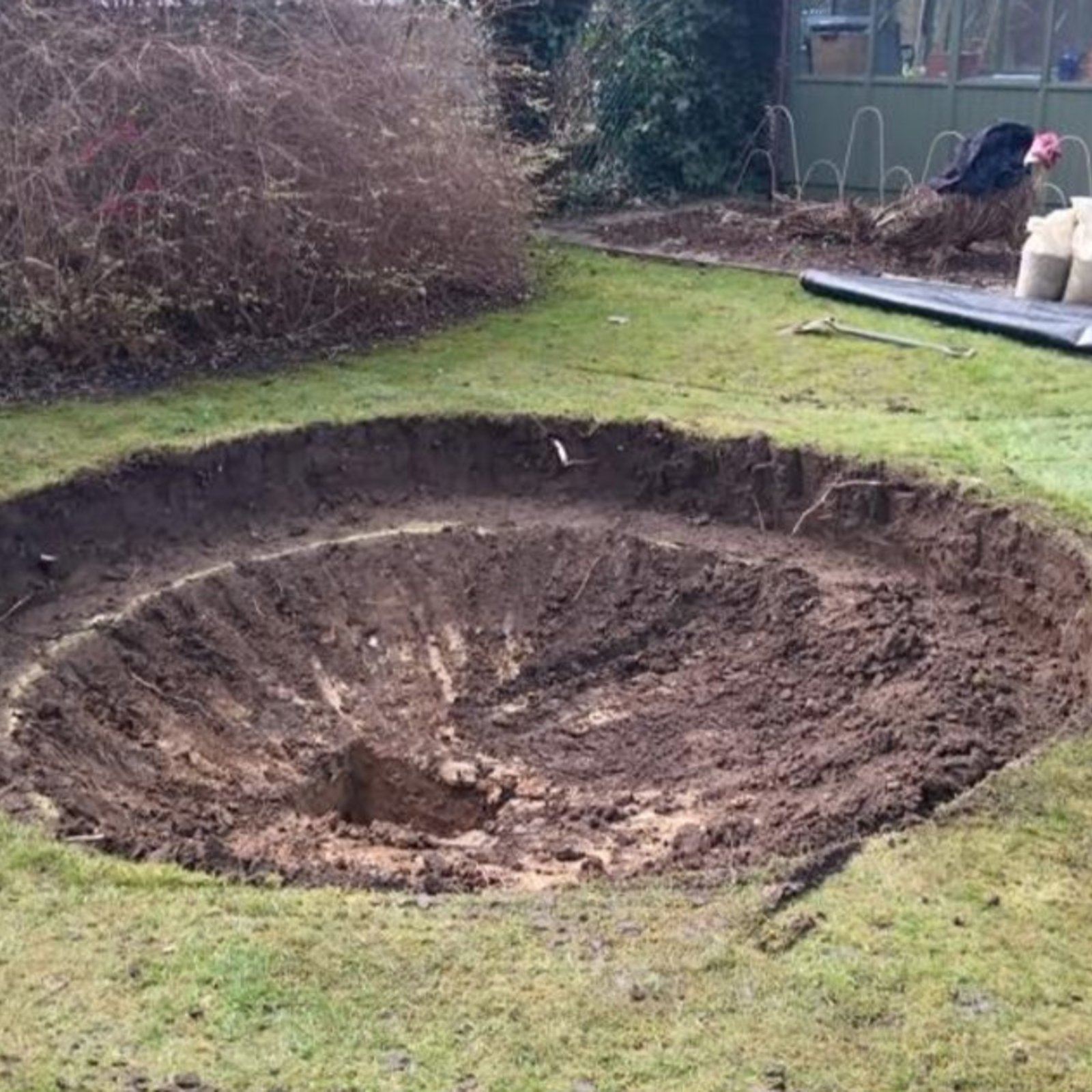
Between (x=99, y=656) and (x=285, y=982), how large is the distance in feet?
8.71

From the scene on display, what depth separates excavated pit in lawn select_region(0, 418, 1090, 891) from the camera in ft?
15.9

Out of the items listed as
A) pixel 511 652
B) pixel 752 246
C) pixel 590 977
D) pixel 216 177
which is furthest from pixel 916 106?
pixel 590 977

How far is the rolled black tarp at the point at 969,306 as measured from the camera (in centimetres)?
937

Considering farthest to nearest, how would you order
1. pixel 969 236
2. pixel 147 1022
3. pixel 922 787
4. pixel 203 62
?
pixel 969 236 → pixel 203 62 → pixel 922 787 → pixel 147 1022

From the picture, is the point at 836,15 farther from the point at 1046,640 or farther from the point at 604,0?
the point at 1046,640

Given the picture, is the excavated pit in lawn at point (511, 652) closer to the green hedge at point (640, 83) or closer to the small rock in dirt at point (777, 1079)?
the small rock in dirt at point (777, 1079)

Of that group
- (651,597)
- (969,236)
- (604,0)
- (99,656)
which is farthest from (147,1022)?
(604,0)

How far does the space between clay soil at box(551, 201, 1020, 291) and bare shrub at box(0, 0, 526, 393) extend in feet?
10.2

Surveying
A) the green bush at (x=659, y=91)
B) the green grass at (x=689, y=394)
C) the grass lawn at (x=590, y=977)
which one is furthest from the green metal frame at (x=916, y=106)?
the grass lawn at (x=590, y=977)

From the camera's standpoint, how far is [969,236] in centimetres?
1214

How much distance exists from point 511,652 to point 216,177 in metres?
3.59

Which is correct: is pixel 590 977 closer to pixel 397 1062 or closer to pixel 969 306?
pixel 397 1062

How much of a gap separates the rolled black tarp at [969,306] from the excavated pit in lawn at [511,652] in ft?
9.69

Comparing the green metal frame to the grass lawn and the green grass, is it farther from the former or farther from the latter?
the grass lawn
